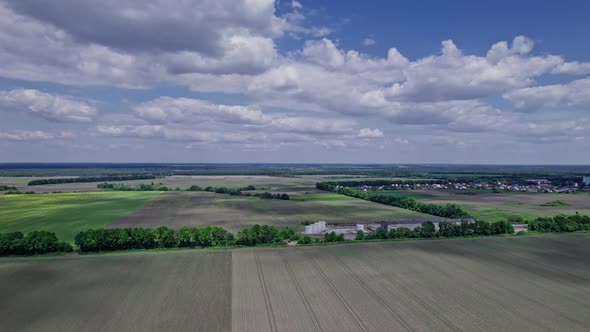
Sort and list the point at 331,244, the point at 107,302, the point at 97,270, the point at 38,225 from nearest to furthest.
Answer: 1. the point at 107,302
2. the point at 97,270
3. the point at 331,244
4. the point at 38,225

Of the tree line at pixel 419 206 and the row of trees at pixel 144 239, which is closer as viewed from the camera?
the row of trees at pixel 144 239

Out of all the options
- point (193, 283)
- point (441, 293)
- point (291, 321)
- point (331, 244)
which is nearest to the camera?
point (291, 321)

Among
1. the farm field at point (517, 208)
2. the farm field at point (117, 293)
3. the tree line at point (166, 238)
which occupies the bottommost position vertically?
the farm field at point (517, 208)

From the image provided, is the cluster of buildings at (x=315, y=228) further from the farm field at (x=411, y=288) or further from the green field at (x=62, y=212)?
the green field at (x=62, y=212)

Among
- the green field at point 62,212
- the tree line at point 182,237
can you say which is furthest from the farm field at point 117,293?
the green field at point 62,212

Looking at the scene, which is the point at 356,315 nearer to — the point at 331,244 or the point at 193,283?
the point at 193,283

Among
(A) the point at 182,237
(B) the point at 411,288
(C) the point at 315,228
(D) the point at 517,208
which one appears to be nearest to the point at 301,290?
(B) the point at 411,288

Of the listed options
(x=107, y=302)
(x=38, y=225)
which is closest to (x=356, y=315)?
(x=107, y=302)
